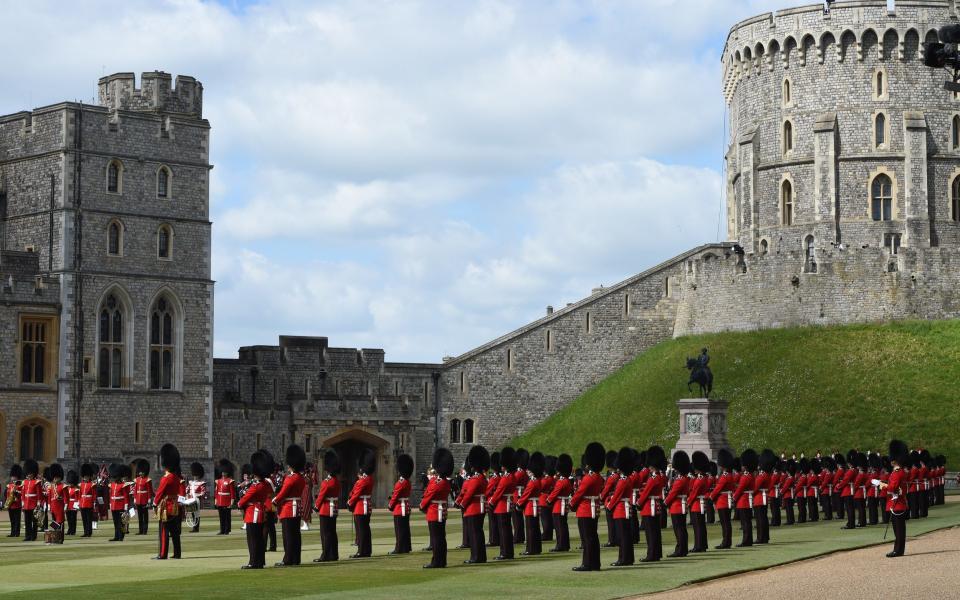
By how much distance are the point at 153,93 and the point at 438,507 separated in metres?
40.4

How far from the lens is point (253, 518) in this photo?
94.4 feet

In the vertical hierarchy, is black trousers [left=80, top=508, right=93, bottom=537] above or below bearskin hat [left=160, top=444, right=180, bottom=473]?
below

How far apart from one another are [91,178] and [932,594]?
45178 millimetres

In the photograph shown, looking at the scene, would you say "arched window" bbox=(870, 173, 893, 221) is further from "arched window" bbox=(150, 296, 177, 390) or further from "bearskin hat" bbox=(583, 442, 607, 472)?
"bearskin hat" bbox=(583, 442, 607, 472)

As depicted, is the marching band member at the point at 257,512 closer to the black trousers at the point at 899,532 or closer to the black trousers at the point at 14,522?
the black trousers at the point at 899,532

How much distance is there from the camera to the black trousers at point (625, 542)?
28875 millimetres

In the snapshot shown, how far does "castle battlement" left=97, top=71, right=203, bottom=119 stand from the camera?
66.0 metres

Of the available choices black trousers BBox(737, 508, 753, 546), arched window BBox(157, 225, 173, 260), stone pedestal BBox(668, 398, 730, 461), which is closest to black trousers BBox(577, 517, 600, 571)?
black trousers BBox(737, 508, 753, 546)

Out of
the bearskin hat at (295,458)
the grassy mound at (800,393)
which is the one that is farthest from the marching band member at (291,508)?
the grassy mound at (800,393)

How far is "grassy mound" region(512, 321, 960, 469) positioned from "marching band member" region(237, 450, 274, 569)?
1526 inches

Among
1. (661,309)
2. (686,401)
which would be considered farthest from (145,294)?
(661,309)

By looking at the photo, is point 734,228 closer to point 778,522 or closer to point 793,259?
point 793,259

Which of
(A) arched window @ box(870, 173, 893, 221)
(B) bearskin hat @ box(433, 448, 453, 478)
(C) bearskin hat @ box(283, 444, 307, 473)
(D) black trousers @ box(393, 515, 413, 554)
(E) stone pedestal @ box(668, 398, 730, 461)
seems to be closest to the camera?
(C) bearskin hat @ box(283, 444, 307, 473)

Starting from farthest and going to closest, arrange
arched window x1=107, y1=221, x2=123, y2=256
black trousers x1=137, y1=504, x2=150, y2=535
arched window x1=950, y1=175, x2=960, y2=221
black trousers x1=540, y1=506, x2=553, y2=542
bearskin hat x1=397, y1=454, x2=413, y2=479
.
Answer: arched window x1=950, y1=175, x2=960, y2=221, arched window x1=107, y1=221, x2=123, y2=256, black trousers x1=137, y1=504, x2=150, y2=535, black trousers x1=540, y1=506, x2=553, y2=542, bearskin hat x1=397, y1=454, x2=413, y2=479
